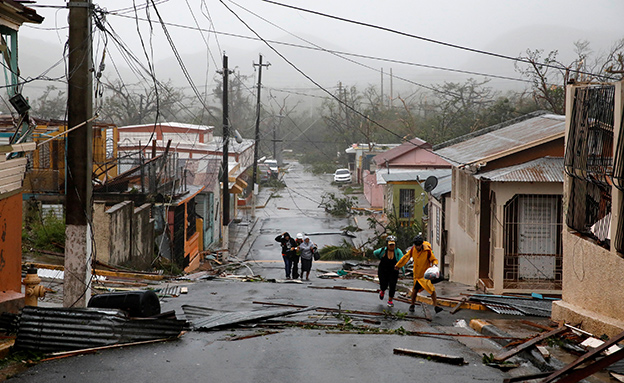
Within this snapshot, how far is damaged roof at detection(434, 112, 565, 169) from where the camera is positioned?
1563 cm

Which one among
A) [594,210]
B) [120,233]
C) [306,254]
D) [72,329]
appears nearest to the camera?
[72,329]

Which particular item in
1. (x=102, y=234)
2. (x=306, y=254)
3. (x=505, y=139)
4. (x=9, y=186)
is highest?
(x=505, y=139)

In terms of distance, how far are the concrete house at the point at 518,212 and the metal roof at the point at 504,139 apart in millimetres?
56

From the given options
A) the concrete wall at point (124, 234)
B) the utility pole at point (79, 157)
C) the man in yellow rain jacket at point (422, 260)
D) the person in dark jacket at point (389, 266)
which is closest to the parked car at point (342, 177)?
the concrete wall at point (124, 234)

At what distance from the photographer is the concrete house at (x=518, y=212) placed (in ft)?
49.5

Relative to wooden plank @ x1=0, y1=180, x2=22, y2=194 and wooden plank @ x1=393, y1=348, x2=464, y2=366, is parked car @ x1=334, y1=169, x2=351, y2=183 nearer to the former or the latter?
wooden plank @ x1=0, y1=180, x2=22, y2=194

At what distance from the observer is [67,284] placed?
900 cm

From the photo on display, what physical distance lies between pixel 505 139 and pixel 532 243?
3629 mm

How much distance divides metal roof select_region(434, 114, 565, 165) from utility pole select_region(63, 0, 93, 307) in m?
9.70

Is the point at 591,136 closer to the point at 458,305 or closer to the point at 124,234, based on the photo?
the point at 458,305

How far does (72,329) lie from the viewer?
7555 mm

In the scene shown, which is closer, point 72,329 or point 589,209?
point 72,329

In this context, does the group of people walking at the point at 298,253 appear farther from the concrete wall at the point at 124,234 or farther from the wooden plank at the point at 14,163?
the wooden plank at the point at 14,163

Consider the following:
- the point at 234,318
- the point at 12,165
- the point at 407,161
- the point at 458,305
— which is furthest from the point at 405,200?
the point at 12,165
